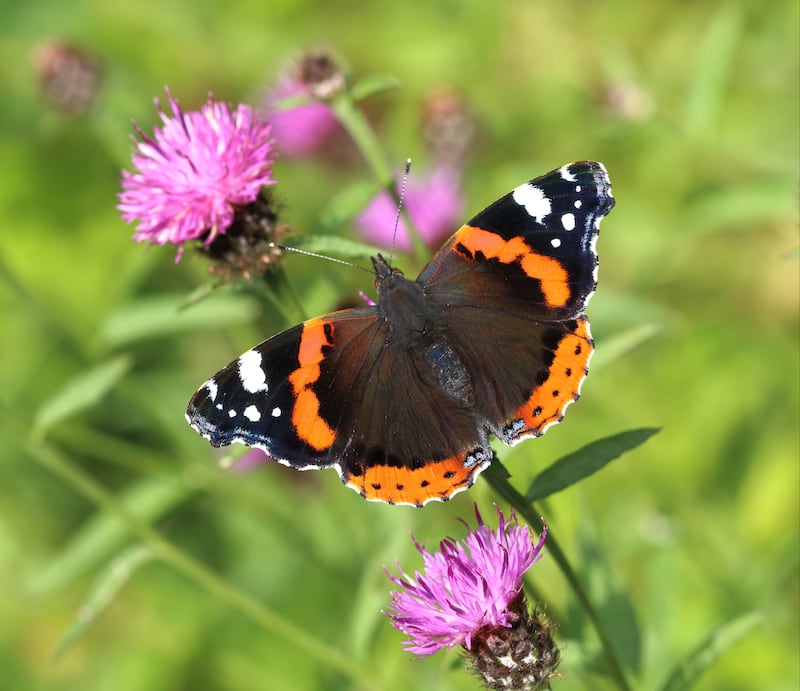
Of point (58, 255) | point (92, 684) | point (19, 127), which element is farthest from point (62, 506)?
point (19, 127)

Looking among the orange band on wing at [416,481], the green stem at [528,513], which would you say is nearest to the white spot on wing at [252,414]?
the orange band on wing at [416,481]

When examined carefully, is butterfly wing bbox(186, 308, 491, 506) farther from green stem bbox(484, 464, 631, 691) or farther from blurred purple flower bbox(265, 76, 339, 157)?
Answer: blurred purple flower bbox(265, 76, 339, 157)

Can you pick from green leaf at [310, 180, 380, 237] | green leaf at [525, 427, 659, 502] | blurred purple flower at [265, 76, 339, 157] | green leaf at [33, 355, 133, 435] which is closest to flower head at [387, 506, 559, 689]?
green leaf at [525, 427, 659, 502]

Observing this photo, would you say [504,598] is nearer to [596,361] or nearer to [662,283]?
[596,361]

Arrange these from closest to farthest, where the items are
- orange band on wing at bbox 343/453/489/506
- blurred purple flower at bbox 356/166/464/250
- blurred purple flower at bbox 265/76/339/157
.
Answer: orange band on wing at bbox 343/453/489/506, blurred purple flower at bbox 356/166/464/250, blurred purple flower at bbox 265/76/339/157

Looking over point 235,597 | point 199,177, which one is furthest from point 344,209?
point 235,597

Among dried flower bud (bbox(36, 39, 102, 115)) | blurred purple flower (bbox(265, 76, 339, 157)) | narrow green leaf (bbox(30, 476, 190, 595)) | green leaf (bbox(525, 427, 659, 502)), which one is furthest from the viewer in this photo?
blurred purple flower (bbox(265, 76, 339, 157))
